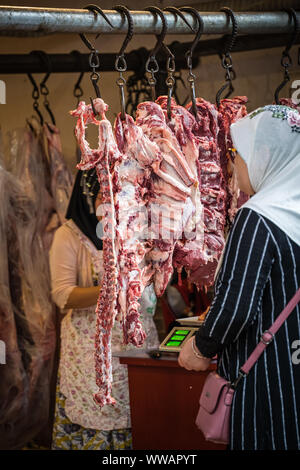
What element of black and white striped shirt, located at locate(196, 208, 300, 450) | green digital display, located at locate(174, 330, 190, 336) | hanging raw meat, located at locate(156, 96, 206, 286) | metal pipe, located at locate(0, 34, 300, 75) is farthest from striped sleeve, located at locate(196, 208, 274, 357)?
metal pipe, located at locate(0, 34, 300, 75)

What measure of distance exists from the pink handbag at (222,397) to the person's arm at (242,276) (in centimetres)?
8

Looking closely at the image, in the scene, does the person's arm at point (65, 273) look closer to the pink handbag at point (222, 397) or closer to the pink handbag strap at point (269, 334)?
the pink handbag at point (222, 397)

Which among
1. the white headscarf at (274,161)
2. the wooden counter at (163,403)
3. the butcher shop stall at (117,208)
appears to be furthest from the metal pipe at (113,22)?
the wooden counter at (163,403)

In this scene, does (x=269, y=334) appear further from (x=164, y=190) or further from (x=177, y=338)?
(x=177, y=338)

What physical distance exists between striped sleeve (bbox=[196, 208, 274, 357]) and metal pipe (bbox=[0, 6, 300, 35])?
760mm

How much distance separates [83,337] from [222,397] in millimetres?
1357

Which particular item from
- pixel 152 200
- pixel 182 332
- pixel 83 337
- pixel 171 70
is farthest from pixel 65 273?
pixel 171 70

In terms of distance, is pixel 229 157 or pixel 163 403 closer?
pixel 229 157

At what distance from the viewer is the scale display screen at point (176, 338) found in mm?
2928

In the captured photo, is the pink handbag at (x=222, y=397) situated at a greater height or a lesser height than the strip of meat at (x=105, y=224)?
lesser

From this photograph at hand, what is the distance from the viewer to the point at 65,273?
3.42m

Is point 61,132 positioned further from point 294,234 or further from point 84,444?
point 294,234

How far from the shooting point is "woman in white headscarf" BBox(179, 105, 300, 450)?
208 centimetres

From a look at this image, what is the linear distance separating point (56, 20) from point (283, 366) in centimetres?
130
